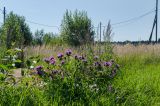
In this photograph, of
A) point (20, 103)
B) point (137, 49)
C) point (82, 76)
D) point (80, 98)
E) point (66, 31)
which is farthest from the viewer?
point (66, 31)

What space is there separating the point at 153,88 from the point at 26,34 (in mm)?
32789

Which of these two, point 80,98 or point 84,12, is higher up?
point 84,12

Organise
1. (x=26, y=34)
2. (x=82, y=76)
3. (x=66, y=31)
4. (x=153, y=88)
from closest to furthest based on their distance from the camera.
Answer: (x=82, y=76), (x=153, y=88), (x=66, y=31), (x=26, y=34)

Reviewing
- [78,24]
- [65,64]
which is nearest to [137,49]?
[65,64]

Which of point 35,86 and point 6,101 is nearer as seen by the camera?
point 6,101

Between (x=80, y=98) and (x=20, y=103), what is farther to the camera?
(x=80, y=98)

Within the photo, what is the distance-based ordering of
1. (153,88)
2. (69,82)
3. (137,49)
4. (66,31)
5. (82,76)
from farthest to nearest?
(66,31)
(137,49)
(153,88)
(82,76)
(69,82)

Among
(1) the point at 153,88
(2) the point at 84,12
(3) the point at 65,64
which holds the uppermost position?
(2) the point at 84,12

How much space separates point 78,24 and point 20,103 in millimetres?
29969

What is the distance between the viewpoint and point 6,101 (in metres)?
3.70

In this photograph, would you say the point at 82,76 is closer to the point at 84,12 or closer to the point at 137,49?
the point at 137,49

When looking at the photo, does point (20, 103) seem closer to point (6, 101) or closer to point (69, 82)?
point (6, 101)

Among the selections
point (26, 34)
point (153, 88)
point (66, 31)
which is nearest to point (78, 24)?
point (66, 31)

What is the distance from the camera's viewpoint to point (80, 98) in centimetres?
405
